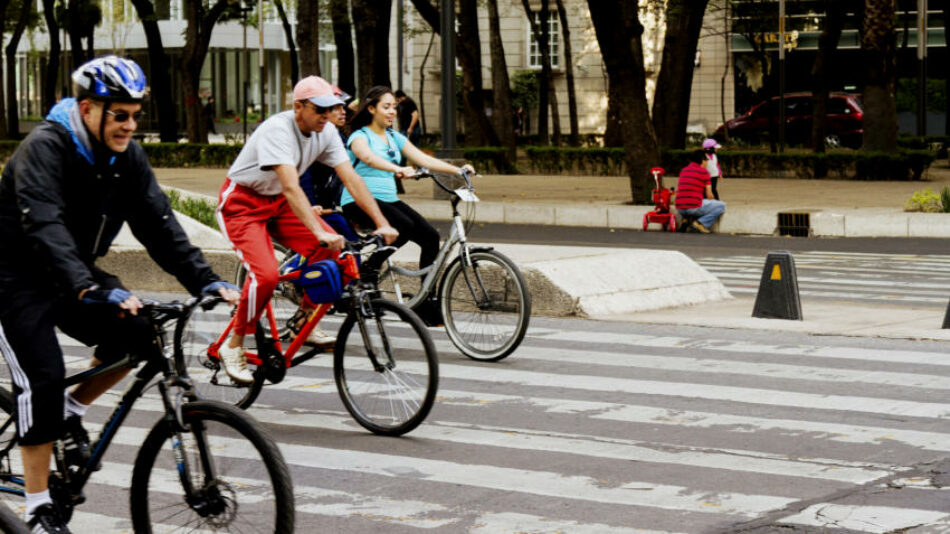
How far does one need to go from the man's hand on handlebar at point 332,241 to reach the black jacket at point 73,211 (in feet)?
8.20

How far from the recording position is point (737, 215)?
22141mm

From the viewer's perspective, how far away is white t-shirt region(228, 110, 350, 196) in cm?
→ 786

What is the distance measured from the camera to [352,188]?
841 cm

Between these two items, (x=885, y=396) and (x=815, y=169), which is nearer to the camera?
(x=885, y=396)

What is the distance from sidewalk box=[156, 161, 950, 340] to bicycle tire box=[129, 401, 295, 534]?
6.87 m

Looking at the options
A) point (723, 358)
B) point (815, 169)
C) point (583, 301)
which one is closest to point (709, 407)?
point (723, 358)

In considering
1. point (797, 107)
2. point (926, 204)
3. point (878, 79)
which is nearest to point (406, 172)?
point (926, 204)

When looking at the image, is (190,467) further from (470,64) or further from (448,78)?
(470,64)

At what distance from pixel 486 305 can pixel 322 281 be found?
1.90 meters

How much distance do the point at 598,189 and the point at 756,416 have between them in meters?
20.7

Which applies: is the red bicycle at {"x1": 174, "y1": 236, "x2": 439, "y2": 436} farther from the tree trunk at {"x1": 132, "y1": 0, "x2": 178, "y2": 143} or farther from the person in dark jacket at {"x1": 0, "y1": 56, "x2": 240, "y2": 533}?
the tree trunk at {"x1": 132, "y1": 0, "x2": 178, "y2": 143}

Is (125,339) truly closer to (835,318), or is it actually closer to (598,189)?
(835,318)

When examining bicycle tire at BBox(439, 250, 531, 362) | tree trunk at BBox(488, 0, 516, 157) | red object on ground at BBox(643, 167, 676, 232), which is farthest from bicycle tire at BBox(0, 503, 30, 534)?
tree trunk at BBox(488, 0, 516, 157)

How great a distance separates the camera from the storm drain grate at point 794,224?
21469 mm
